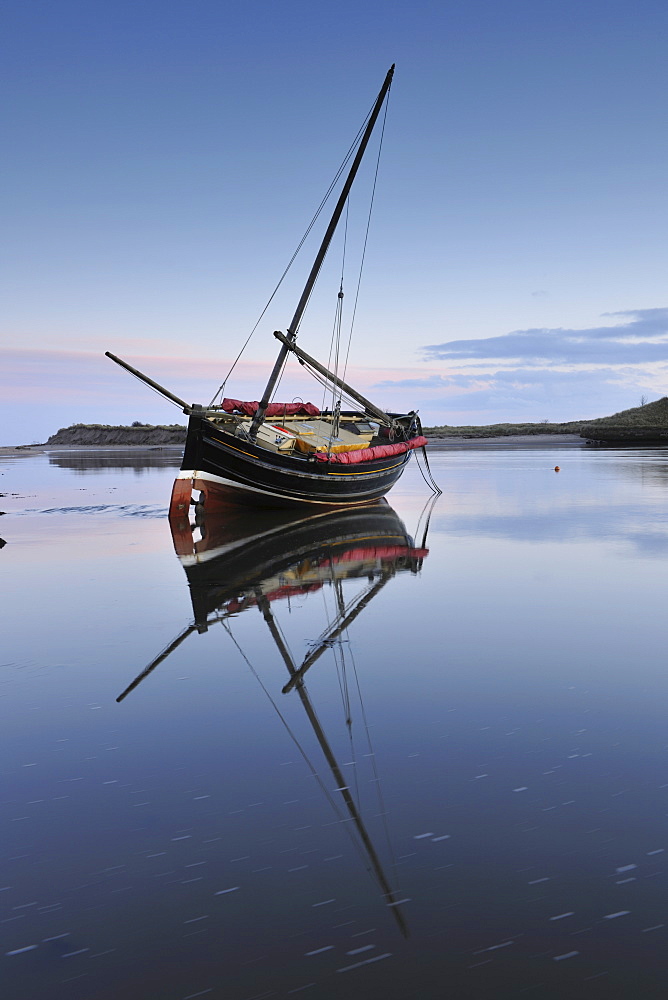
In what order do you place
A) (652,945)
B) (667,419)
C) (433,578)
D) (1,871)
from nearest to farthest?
1. (652,945)
2. (1,871)
3. (433,578)
4. (667,419)

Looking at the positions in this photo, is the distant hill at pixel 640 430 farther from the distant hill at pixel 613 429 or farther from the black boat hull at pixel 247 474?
the black boat hull at pixel 247 474

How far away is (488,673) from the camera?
23.8 ft

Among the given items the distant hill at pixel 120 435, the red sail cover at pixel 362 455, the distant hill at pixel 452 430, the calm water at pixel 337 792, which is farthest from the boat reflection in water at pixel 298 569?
the distant hill at pixel 120 435

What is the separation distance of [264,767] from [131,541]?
12.4m

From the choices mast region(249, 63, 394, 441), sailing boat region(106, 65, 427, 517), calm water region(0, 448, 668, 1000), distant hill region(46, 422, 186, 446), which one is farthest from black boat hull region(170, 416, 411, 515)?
distant hill region(46, 422, 186, 446)

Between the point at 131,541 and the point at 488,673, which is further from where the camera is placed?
the point at 131,541

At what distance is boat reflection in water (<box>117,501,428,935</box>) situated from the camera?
6.95 meters

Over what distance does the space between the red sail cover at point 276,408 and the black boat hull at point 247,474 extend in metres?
3.35

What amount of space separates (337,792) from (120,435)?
11554cm

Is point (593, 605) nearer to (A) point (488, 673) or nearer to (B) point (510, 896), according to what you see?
(A) point (488, 673)

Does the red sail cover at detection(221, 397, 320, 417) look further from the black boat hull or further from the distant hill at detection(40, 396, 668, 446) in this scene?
the distant hill at detection(40, 396, 668, 446)

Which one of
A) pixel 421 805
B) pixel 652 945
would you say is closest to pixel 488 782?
pixel 421 805

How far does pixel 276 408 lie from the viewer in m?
28.2

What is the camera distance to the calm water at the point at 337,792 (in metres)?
3.35
